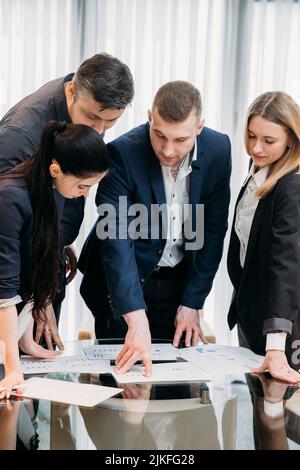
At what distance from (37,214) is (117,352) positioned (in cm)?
60

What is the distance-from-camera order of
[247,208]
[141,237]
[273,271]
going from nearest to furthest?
[273,271], [247,208], [141,237]

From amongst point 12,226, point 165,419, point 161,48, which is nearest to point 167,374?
point 165,419

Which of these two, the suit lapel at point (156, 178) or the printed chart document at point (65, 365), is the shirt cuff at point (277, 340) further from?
the suit lapel at point (156, 178)

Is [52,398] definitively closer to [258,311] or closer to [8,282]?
[8,282]

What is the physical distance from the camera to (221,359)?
196 centimetres

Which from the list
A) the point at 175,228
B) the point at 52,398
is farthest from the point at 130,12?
the point at 52,398

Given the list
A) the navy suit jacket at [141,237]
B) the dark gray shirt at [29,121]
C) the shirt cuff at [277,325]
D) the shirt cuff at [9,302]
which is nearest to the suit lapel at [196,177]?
the navy suit jacket at [141,237]

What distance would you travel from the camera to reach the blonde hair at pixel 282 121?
6.37 ft

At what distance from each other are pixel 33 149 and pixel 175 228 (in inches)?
24.4

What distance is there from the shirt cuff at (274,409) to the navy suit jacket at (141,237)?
61cm

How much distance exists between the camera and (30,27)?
12.8ft

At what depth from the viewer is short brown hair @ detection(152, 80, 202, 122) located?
191cm

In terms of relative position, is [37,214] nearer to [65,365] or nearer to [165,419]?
[65,365]

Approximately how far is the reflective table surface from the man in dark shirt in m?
0.77
